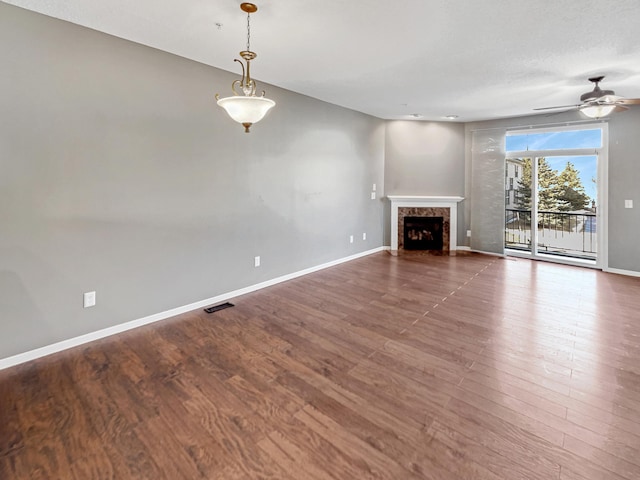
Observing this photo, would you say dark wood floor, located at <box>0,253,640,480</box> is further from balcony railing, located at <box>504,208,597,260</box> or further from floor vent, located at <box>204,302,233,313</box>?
balcony railing, located at <box>504,208,597,260</box>

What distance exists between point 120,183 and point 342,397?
2.74 meters

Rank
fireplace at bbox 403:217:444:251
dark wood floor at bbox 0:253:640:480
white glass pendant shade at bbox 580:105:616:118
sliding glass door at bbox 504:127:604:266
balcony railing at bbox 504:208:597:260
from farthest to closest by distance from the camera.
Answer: fireplace at bbox 403:217:444:251
balcony railing at bbox 504:208:597:260
sliding glass door at bbox 504:127:604:266
white glass pendant shade at bbox 580:105:616:118
dark wood floor at bbox 0:253:640:480

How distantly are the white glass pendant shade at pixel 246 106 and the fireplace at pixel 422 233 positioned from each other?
5096 mm

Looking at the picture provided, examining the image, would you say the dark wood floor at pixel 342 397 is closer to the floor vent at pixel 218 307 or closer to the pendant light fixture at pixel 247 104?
the floor vent at pixel 218 307

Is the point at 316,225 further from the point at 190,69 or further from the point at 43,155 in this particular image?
the point at 43,155

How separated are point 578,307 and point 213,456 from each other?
413cm

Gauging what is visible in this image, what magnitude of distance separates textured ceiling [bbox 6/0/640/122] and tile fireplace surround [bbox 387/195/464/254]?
2.57 meters

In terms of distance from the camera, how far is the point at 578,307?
376cm

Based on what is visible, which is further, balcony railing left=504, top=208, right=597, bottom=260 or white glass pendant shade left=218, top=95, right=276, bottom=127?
balcony railing left=504, top=208, right=597, bottom=260

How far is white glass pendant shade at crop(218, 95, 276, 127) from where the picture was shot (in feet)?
7.43

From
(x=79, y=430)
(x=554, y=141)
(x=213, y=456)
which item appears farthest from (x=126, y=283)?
(x=554, y=141)

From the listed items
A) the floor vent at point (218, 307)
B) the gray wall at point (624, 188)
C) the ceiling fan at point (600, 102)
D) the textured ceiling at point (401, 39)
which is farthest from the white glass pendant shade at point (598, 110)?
the floor vent at point (218, 307)

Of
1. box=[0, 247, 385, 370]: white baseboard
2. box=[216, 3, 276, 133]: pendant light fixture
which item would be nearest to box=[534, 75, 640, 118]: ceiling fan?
box=[216, 3, 276, 133]: pendant light fixture

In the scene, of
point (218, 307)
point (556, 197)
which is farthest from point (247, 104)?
point (556, 197)
